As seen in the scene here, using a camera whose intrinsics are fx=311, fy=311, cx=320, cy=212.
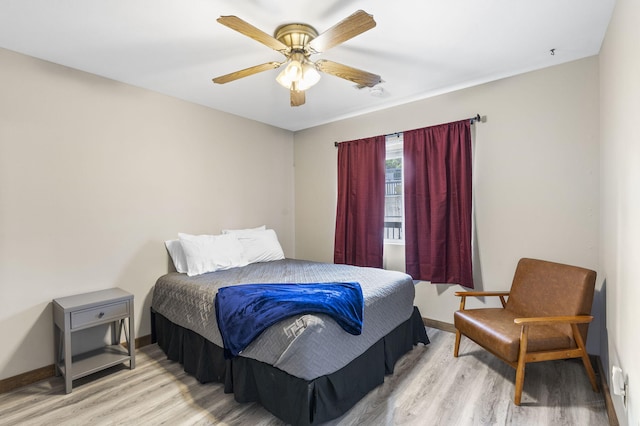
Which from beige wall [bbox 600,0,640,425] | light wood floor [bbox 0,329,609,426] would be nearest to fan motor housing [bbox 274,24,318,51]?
beige wall [bbox 600,0,640,425]

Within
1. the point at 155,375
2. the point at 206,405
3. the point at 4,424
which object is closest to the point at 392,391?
the point at 206,405

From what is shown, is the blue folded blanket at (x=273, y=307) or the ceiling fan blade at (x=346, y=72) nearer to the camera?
the blue folded blanket at (x=273, y=307)

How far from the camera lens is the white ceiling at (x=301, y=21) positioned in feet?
6.11

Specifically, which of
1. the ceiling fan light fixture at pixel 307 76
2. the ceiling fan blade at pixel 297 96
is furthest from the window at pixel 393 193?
the ceiling fan light fixture at pixel 307 76

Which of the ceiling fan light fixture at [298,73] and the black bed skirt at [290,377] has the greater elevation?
the ceiling fan light fixture at [298,73]

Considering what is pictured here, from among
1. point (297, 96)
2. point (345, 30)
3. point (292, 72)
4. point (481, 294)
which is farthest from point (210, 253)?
point (481, 294)

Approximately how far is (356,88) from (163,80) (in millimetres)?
1810

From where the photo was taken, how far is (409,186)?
3389 mm

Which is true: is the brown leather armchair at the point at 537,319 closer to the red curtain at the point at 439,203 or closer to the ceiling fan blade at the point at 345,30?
the red curtain at the point at 439,203

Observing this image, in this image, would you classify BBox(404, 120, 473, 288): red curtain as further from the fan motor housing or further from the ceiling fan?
the fan motor housing

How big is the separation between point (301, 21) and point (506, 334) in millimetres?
2505

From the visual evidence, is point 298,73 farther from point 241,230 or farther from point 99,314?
point 99,314

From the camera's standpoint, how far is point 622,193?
1.70 meters

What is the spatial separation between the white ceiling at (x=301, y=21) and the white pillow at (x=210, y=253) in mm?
1499
